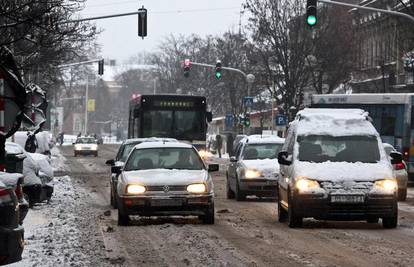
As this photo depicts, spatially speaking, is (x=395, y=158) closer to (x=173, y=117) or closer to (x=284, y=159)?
(x=284, y=159)

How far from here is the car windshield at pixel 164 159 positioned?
18359 millimetres

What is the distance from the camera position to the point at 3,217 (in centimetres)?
920

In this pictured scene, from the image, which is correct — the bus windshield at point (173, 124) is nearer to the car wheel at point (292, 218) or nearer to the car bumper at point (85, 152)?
the car wheel at point (292, 218)

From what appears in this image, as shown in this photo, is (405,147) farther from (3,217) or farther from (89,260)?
(3,217)

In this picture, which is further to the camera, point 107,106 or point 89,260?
point 107,106

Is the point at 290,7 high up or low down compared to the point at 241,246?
up

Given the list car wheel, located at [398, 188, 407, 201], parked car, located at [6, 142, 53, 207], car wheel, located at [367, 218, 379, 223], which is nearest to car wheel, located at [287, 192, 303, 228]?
car wheel, located at [367, 218, 379, 223]

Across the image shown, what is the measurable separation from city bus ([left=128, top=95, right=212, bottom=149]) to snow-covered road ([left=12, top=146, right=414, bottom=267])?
1225 cm

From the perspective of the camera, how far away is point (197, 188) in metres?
17.4

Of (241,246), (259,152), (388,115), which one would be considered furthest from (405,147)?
(241,246)

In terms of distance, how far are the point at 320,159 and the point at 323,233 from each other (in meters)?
1.71

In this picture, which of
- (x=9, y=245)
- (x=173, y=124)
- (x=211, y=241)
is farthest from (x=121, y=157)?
(x=9, y=245)

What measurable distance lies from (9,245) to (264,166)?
1597 centimetres

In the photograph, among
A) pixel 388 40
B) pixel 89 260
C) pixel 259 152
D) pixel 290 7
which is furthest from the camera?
pixel 388 40
